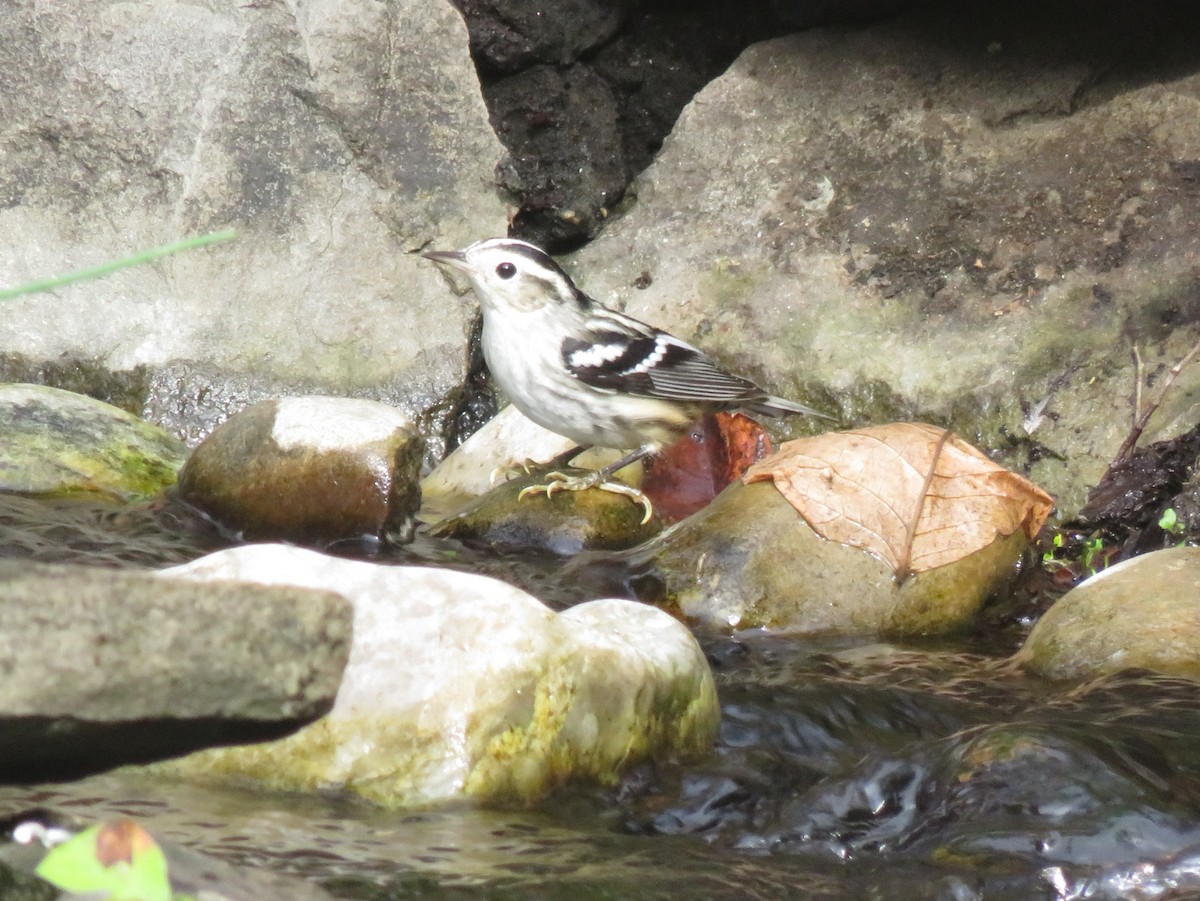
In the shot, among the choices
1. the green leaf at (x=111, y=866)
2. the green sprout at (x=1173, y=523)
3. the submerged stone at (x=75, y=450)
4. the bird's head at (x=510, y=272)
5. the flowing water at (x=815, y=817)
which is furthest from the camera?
the bird's head at (x=510, y=272)

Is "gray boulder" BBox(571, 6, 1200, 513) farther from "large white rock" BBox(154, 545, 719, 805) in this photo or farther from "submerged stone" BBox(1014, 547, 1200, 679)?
"large white rock" BBox(154, 545, 719, 805)

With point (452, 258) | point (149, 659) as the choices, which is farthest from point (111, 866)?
point (452, 258)

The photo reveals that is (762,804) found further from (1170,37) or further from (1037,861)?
(1170,37)

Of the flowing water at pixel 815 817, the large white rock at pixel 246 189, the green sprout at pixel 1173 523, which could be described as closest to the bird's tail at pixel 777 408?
the large white rock at pixel 246 189

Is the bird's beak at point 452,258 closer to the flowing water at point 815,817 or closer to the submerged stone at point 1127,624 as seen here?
the flowing water at point 815,817

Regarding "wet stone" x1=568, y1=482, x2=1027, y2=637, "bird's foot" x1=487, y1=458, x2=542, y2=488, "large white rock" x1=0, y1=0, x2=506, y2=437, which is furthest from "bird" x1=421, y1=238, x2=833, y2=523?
"large white rock" x1=0, y1=0, x2=506, y2=437

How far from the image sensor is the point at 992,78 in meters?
7.47

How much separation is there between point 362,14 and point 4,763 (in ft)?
19.7

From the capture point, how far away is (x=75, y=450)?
5887 mm

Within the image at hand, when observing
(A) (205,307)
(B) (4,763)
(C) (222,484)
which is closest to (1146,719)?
(B) (4,763)

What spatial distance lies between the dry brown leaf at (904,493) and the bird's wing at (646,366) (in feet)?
2.91

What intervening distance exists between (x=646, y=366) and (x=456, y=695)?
3462 millimetres

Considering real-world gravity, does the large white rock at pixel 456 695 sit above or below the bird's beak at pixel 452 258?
below

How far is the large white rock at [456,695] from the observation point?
3176mm
